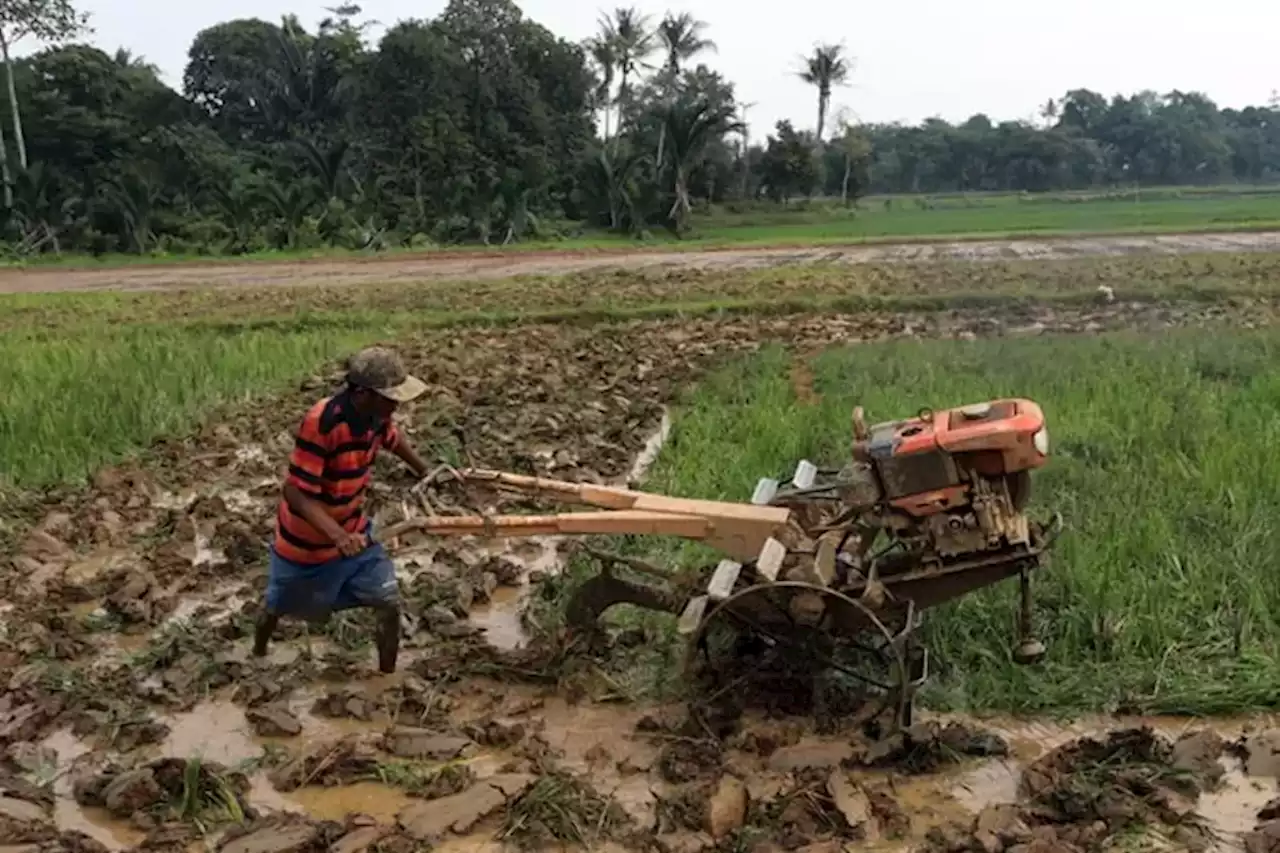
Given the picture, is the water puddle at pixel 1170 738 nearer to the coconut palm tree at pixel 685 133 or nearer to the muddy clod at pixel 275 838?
the muddy clod at pixel 275 838

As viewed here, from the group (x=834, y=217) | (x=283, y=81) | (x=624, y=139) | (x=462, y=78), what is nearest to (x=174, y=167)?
(x=283, y=81)

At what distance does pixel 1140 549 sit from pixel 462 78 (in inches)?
1231

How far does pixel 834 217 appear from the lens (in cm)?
3731

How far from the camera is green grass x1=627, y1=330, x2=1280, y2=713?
14.1 ft

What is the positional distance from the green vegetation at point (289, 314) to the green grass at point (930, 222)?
8.15 metres

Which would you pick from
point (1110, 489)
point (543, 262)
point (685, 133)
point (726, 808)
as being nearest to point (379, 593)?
point (726, 808)

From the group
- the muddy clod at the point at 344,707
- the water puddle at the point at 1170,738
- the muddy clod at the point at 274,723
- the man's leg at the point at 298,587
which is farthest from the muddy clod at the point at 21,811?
the water puddle at the point at 1170,738

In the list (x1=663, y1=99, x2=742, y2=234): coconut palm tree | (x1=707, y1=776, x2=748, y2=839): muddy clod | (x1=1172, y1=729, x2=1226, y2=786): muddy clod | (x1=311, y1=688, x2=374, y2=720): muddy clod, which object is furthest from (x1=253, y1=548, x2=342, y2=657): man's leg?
(x1=663, y1=99, x2=742, y2=234): coconut palm tree

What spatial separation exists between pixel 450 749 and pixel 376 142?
31.4 m

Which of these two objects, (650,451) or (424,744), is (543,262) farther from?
(424,744)

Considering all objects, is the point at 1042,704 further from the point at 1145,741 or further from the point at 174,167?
the point at 174,167

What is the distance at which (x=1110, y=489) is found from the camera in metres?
5.96

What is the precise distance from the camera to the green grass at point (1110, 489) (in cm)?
429

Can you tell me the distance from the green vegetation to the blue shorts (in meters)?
3.32
